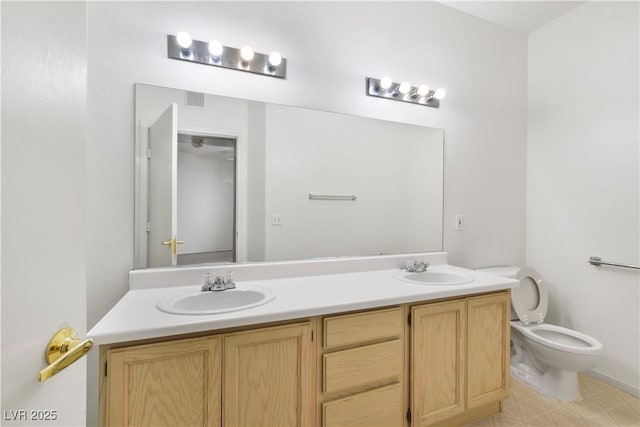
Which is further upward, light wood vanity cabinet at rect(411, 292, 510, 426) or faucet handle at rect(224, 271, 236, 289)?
faucet handle at rect(224, 271, 236, 289)

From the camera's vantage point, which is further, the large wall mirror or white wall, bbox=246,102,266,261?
white wall, bbox=246,102,266,261

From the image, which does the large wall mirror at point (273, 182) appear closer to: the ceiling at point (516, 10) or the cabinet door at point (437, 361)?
the cabinet door at point (437, 361)

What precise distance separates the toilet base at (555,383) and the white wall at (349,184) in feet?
3.52

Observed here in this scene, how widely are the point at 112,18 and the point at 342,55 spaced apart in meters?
1.27

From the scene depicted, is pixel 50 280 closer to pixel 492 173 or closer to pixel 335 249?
pixel 335 249

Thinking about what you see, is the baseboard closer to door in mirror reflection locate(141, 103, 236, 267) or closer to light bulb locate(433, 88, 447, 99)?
light bulb locate(433, 88, 447, 99)

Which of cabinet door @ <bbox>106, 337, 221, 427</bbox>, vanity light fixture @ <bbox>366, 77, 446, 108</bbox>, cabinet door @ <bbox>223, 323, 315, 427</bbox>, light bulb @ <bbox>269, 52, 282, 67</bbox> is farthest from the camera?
vanity light fixture @ <bbox>366, 77, 446, 108</bbox>

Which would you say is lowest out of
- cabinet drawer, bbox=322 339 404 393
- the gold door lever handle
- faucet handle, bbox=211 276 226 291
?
cabinet drawer, bbox=322 339 404 393

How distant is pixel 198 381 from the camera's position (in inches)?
40.8

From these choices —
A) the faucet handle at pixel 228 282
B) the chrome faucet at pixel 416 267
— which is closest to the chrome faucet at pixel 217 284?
the faucet handle at pixel 228 282

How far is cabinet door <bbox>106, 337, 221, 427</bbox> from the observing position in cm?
95

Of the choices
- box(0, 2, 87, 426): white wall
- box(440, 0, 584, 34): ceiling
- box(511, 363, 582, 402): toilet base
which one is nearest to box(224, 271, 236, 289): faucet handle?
box(0, 2, 87, 426): white wall

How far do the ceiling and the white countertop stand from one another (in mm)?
2024

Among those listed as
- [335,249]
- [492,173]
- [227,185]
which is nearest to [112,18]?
[227,185]
